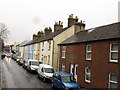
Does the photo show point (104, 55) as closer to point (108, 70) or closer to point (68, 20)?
point (108, 70)

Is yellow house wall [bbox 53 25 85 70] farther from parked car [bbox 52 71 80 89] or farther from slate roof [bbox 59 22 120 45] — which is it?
parked car [bbox 52 71 80 89]

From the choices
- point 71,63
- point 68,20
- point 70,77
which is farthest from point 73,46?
point 68,20

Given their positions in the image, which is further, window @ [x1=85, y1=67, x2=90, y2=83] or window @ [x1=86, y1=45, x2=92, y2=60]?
window @ [x1=86, y1=45, x2=92, y2=60]

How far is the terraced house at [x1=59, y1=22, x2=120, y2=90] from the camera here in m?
13.5

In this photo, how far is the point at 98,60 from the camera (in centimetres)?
1527

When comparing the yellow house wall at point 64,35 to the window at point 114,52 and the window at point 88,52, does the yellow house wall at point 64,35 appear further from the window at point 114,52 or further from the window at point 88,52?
the window at point 114,52

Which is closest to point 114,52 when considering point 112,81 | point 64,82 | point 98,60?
point 98,60

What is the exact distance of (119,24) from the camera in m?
17.0

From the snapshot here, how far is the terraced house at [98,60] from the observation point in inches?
532

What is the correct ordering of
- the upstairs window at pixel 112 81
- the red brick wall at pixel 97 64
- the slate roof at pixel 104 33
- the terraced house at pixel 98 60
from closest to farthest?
1. the upstairs window at pixel 112 81
2. the terraced house at pixel 98 60
3. the red brick wall at pixel 97 64
4. the slate roof at pixel 104 33

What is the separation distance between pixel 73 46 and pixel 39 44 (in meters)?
18.5

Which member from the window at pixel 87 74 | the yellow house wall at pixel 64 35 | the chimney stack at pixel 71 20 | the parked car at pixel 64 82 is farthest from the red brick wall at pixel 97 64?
the chimney stack at pixel 71 20

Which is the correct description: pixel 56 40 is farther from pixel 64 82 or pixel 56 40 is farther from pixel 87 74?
pixel 64 82

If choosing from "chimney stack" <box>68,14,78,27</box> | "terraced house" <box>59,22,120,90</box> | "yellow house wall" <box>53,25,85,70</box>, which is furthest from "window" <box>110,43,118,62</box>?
"chimney stack" <box>68,14,78,27</box>
